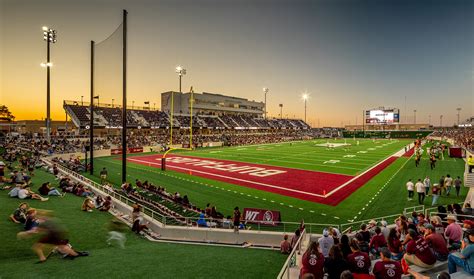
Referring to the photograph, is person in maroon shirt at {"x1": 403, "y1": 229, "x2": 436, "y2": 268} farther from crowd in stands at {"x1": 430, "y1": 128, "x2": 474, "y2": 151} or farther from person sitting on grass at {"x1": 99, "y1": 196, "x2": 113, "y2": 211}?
crowd in stands at {"x1": 430, "y1": 128, "x2": 474, "y2": 151}

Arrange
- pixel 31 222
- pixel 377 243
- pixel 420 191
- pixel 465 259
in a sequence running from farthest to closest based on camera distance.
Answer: pixel 420 191, pixel 31 222, pixel 377 243, pixel 465 259

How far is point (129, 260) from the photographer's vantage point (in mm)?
7527

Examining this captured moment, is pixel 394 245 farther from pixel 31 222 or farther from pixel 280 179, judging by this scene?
pixel 280 179

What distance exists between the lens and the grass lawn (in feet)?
21.4

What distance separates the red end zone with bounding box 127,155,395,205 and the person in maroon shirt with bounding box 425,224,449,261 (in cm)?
1060

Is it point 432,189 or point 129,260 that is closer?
point 129,260

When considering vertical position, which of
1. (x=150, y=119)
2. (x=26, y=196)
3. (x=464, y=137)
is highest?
(x=150, y=119)

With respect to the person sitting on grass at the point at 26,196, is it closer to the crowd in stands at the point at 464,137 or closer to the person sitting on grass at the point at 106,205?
the person sitting on grass at the point at 106,205

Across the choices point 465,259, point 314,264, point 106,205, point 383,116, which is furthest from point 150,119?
point 465,259

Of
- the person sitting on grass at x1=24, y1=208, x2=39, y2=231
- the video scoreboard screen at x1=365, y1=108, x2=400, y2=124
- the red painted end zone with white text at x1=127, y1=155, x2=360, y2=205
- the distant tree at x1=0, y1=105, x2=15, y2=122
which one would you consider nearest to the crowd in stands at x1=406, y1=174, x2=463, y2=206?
the red painted end zone with white text at x1=127, y1=155, x2=360, y2=205

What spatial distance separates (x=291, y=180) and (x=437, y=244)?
17.5m

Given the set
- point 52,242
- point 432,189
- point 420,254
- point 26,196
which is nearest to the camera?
point 420,254

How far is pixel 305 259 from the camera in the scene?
5316 millimetres

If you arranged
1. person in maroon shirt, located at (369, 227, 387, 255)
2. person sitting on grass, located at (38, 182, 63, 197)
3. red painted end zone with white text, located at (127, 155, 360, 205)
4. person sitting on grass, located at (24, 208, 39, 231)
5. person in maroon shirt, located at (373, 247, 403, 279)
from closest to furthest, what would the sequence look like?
person in maroon shirt, located at (373, 247, 403, 279), person in maroon shirt, located at (369, 227, 387, 255), person sitting on grass, located at (24, 208, 39, 231), person sitting on grass, located at (38, 182, 63, 197), red painted end zone with white text, located at (127, 155, 360, 205)
